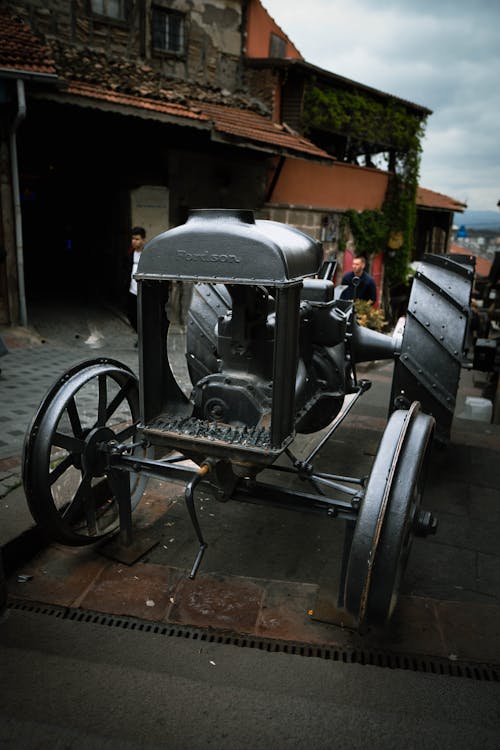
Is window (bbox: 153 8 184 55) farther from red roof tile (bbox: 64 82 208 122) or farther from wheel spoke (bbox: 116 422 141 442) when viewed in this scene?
wheel spoke (bbox: 116 422 141 442)

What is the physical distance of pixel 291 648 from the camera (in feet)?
8.33

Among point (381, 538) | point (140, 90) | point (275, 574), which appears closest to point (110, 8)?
point (140, 90)

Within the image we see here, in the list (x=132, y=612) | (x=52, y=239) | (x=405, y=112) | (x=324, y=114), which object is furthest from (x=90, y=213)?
(x=132, y=612)

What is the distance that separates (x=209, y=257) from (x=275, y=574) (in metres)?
1.75

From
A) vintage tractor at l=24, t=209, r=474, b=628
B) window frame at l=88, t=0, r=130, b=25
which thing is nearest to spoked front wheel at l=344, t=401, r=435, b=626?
vintage tractor at l=24, t=209, r=474, b=628

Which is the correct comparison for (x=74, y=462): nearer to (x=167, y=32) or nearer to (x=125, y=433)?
(x=125, y=433)

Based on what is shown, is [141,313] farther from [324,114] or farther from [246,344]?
[324,114]

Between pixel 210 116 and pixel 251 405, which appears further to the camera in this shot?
pixel 210 116

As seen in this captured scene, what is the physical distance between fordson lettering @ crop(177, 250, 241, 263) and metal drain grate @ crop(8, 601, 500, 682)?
5.60 feet

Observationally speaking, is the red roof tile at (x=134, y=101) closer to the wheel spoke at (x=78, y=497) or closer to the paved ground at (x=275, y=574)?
the paved ground at (x=275, y=574)

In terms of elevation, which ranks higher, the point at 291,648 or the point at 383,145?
the point at 383,145

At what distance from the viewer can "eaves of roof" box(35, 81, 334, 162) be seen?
7.93m

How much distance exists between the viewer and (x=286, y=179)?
12719mm

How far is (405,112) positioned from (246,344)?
16018mm
